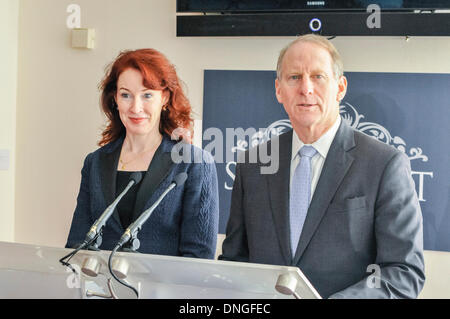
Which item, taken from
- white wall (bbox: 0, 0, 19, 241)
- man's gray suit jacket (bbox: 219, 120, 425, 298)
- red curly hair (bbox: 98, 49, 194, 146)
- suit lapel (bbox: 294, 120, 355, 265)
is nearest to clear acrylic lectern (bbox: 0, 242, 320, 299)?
man's gray suit jacket (bbox: 219, 120, 425, 298)

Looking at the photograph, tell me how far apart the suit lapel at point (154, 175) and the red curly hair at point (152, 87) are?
130 mm

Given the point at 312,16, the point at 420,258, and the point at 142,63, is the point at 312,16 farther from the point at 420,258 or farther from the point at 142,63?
the point at 420,258

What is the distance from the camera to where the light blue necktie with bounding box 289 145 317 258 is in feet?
5.76

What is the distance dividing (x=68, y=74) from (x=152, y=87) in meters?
1.67

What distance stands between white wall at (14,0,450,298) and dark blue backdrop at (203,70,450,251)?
0.28 m

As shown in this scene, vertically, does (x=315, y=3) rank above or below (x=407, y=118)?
above

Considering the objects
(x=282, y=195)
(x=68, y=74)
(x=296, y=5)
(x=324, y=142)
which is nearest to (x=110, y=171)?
(x=282, y=195)

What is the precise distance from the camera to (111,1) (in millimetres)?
3615

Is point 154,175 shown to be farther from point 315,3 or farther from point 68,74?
point 68,74

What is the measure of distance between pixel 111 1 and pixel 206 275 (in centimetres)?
301

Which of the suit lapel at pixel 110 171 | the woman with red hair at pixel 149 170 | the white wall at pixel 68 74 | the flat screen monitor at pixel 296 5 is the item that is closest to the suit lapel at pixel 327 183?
the woman with red hair at pixel 149 170

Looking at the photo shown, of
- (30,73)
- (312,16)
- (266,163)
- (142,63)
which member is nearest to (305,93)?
(266,163)

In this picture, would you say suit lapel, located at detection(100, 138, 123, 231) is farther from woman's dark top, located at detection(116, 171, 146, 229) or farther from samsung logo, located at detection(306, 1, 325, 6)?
samsung logo, located at detection(306, 1, 325, 6)

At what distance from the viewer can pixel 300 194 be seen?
5.86 feet
